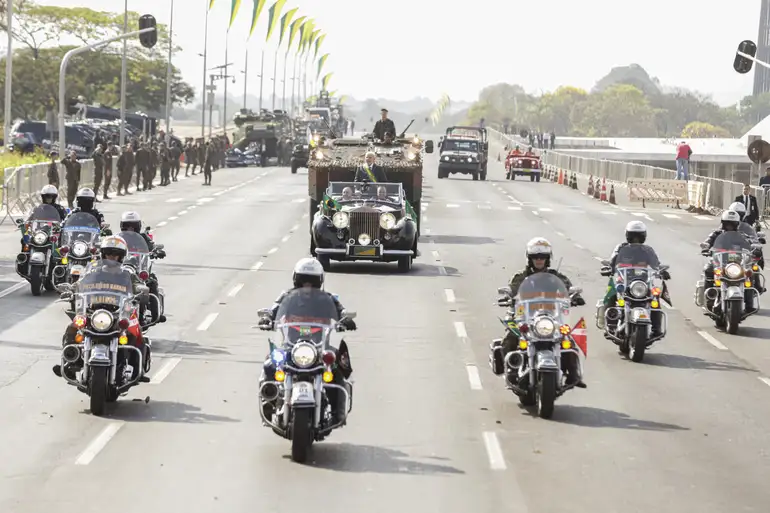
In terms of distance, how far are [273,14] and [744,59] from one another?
7573 centimetres

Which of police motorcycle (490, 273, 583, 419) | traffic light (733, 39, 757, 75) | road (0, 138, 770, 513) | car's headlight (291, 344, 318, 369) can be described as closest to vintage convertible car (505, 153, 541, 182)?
traffic light (733, 39, 757, 75)

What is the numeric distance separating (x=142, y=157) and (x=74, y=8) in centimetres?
6910

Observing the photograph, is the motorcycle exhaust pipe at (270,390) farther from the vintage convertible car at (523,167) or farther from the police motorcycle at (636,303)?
the vintage convertible car at (523,167)

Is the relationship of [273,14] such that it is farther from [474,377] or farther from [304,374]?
[304,374]

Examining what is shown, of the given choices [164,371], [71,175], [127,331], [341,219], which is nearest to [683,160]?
[71,175]

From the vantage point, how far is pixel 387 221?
1179 inches

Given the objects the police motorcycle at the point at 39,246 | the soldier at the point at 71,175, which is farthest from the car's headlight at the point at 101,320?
the soldier at the point at 71,175

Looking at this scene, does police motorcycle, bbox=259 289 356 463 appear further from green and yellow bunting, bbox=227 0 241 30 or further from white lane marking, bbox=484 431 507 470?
green and yellow bunting, bbox=227 0 241 30

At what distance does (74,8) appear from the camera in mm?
125625

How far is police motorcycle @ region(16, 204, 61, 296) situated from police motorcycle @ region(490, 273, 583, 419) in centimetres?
1197

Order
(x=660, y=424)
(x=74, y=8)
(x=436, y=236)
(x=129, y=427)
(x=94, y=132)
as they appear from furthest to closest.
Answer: (x=74, y=8) → (x=94, y=132) → (x=436, y=236) → (x=660, y=424) → (x=129, y=427)

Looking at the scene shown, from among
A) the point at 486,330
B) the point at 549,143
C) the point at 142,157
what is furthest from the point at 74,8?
the point at 486,330

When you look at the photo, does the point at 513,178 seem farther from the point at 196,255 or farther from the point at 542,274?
the point at 542,274

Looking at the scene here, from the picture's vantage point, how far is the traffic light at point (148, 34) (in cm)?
4725
